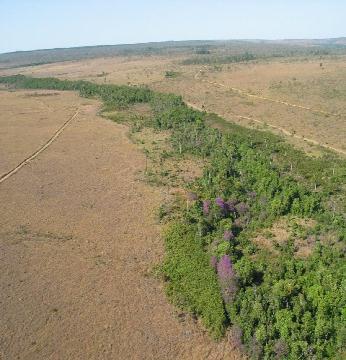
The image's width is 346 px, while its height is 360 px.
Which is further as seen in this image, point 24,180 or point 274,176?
point 24,180

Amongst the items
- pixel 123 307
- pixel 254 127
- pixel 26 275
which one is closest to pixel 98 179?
pixel 26 275

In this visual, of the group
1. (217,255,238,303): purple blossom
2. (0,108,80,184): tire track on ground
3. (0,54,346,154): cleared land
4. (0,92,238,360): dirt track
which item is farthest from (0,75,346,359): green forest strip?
(0,108,80,184): tire track on ground

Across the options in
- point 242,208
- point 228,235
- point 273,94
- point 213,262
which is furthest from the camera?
point 273,94

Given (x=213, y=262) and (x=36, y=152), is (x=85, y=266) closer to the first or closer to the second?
(x=213, y=262)

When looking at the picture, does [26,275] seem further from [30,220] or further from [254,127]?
[254,127]

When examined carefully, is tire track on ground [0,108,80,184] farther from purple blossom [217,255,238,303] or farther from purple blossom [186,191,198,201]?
purple blossom [217,255,238,303]

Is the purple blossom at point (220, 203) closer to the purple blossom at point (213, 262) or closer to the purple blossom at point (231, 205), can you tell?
the purple blossom at point (231, 205)

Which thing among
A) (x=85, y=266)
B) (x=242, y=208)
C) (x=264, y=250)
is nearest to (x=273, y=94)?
(x=242, y=208)
